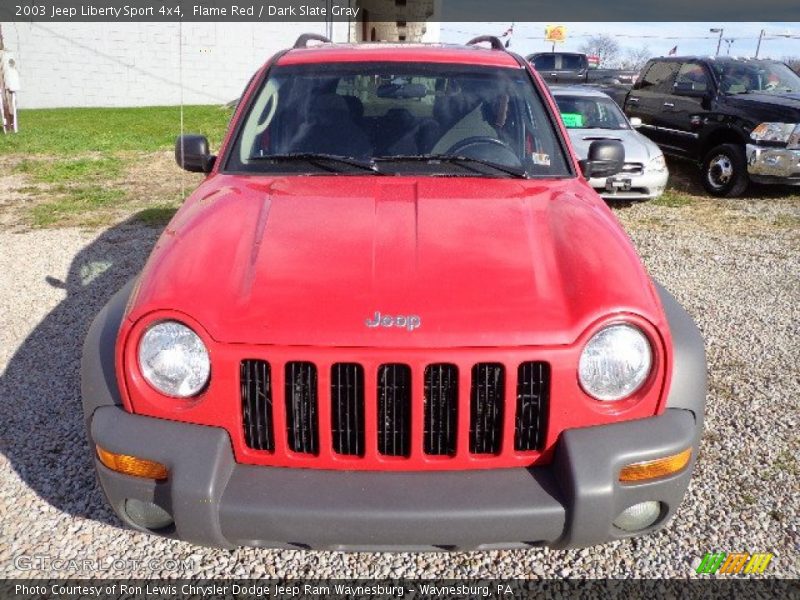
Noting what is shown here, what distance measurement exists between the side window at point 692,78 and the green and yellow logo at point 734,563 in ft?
27.6

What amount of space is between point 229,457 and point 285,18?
2108 cm

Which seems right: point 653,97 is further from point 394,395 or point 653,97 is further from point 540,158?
point 394,395

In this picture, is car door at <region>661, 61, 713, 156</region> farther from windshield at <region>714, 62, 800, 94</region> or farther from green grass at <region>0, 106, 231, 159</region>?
green grass at <region>0, 106, 231, 159</region>

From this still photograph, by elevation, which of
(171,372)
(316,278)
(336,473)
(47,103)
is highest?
(316,278)

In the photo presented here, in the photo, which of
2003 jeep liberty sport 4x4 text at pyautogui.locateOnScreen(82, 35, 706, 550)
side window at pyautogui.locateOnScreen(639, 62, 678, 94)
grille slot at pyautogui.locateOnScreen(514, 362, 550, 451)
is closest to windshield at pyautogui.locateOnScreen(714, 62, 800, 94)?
side window at pyautogui.locateOnScreen(639, 62, 678, 94)

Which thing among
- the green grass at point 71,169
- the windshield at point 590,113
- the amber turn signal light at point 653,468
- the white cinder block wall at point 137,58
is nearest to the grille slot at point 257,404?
the amber turn signal light at point 653,468

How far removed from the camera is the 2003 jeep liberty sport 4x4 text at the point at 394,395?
1.99 metres

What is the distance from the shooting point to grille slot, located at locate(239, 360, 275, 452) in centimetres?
206

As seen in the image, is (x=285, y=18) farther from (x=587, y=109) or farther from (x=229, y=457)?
(x=229, y=457)

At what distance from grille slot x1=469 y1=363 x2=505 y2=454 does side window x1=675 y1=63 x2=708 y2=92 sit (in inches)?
357

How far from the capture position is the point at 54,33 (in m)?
19.8

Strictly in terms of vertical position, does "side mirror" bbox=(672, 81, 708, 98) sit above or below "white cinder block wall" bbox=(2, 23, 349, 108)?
above

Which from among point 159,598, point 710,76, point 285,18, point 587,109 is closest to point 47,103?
point 285,18

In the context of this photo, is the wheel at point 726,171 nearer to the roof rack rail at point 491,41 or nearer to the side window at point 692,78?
the side window at point 692,78
